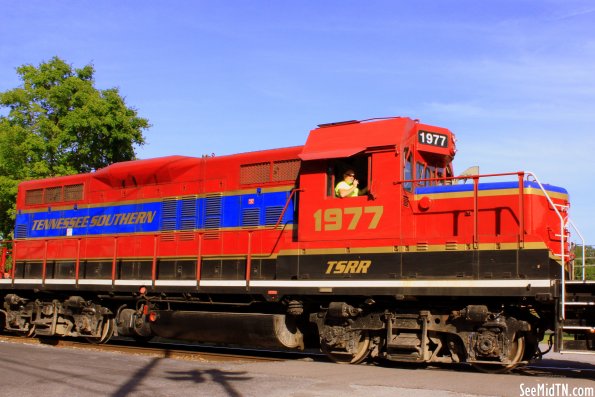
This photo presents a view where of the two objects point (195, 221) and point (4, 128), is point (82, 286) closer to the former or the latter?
point (195, 221)

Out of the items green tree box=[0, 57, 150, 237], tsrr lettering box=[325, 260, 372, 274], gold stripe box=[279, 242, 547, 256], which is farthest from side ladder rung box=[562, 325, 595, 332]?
green tree box=[0, 57, 150, 237]

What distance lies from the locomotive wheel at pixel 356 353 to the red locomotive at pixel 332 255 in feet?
0.09

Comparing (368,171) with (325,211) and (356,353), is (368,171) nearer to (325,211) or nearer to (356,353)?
(325,211)

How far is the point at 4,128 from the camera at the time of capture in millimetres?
25969

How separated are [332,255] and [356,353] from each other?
1.76 meters

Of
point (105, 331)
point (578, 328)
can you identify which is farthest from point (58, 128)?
point (578, 328)

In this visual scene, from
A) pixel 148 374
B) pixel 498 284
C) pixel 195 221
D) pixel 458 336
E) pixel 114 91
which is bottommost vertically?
pixel 148 374

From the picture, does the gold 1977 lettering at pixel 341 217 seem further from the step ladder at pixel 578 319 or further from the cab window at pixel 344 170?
the step ladder at pixel 578 319

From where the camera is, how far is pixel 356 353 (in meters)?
11.4

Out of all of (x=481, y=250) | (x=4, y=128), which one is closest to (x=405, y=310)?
(x=481, y=250)

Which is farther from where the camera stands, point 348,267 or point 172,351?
point 172,351

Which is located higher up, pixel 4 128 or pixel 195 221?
pixel 4 128

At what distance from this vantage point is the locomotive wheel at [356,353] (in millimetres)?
11344

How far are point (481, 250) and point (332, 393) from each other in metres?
3.48
